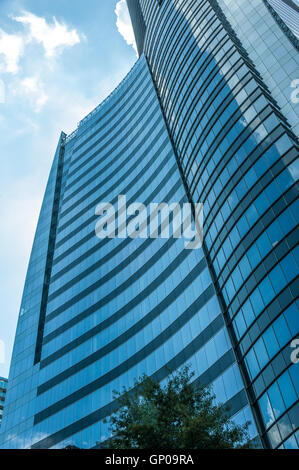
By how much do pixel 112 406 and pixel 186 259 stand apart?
1708 centimetres

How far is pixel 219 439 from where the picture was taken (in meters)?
15.1

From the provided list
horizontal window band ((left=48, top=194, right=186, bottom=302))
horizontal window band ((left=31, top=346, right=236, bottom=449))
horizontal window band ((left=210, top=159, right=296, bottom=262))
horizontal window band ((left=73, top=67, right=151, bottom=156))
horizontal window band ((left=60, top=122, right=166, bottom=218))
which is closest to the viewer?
horizontal window band ((left=210, top=159, right=296, bottom=262))

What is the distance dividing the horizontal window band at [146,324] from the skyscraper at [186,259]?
0.54 ft

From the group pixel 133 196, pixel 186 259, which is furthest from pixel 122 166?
pixel 186 259

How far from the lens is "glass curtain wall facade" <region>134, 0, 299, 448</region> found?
3014 cm

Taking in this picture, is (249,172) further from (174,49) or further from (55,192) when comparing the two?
(55,192)

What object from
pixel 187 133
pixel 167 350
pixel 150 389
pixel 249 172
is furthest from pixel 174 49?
pixel 150 389

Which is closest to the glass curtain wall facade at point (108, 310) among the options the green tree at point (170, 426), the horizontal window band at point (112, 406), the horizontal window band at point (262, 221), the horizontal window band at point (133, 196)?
the horizontal window band at point (112, 406)

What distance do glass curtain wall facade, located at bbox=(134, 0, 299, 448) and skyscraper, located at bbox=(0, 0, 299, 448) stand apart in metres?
0.16

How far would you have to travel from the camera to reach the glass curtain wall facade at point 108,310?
42238 mm

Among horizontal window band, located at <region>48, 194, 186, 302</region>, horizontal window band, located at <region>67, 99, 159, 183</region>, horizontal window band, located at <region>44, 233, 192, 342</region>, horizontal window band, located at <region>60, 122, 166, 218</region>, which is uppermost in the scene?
horizontal window band, located at <region>67, 99, 159, 183</region>

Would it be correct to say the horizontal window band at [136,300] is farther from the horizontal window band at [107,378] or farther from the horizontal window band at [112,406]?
the horizontal window band at [112,406]

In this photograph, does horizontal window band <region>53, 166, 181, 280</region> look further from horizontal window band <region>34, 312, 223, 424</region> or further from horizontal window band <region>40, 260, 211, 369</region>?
horizontal window band <region>34, 312, 223, 424</region>

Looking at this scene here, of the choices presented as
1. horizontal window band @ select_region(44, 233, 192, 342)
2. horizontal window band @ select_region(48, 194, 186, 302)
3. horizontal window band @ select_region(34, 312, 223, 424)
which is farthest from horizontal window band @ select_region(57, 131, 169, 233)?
horizontal window band @ select_region(34, 312, 223, 424)
